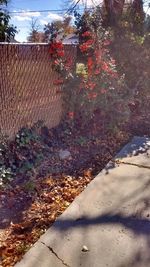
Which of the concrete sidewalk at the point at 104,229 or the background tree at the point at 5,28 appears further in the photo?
the background tree at the point at 5,28

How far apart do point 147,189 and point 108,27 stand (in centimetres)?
534

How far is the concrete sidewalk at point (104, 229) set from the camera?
2504 mm

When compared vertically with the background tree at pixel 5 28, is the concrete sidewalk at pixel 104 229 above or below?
below

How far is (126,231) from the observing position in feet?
9.37

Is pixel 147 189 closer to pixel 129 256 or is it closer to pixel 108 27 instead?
pixel 129 256

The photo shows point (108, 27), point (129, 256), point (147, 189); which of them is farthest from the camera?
point (108, 27)

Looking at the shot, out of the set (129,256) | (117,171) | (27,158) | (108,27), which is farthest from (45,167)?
(108,27)

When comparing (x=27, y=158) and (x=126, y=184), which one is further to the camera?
(x=27, y=158)

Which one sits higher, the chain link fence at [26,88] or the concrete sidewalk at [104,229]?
the chain link fence at [26,88]

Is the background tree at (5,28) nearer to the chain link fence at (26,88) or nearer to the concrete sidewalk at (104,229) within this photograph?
the chain link fence at (26,88)

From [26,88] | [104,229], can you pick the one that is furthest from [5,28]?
[104,229]

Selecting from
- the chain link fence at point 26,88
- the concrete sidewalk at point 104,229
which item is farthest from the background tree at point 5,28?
the concrete sidewalk at point 104,229

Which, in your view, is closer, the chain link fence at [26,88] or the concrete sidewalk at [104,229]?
the concrete sidewalk at [104,229]

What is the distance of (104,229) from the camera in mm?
2898
